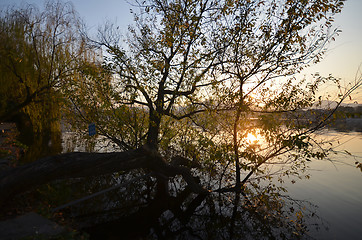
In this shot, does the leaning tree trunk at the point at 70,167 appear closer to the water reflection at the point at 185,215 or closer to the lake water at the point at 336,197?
the water reflection at the point at 185,215

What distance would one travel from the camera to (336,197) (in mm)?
Result: 7410

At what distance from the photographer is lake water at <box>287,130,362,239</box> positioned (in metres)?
5.18

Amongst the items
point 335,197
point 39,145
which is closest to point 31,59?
point 39,145

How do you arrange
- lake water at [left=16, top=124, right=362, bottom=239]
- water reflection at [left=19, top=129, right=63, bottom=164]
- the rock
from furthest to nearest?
water reflection at [left=19, top=129, right=63, bottom=164] < lake water at [left=16, top=124, right=362, bottom=239] < the rock

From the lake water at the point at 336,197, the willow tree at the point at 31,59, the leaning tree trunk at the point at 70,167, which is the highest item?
Result: the willow tree at the point at 31,59

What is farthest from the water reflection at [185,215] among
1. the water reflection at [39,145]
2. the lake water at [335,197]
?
the water reflection at [39,145]

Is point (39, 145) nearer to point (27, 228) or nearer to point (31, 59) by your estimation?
point (31, 59)

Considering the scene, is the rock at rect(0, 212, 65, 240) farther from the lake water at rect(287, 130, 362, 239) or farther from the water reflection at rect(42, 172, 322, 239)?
the lake water at rect(287, 130, 362, 239)

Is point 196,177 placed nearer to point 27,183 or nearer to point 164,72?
point 164,72

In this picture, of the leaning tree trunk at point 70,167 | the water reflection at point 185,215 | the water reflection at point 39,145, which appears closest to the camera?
the leaning tree trunk at point 70,167

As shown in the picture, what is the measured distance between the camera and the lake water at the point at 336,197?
518 cm

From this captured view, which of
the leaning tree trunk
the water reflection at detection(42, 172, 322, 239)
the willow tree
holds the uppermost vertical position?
the willow tree

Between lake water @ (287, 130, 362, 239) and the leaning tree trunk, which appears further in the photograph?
lake water @ (287, 130, 362, 239)

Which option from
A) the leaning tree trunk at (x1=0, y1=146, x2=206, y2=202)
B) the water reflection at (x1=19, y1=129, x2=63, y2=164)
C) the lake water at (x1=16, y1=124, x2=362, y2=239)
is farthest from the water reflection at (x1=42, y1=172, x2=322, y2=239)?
the water reflection at (x1=19, y1=129, x2=63, y2=164)
